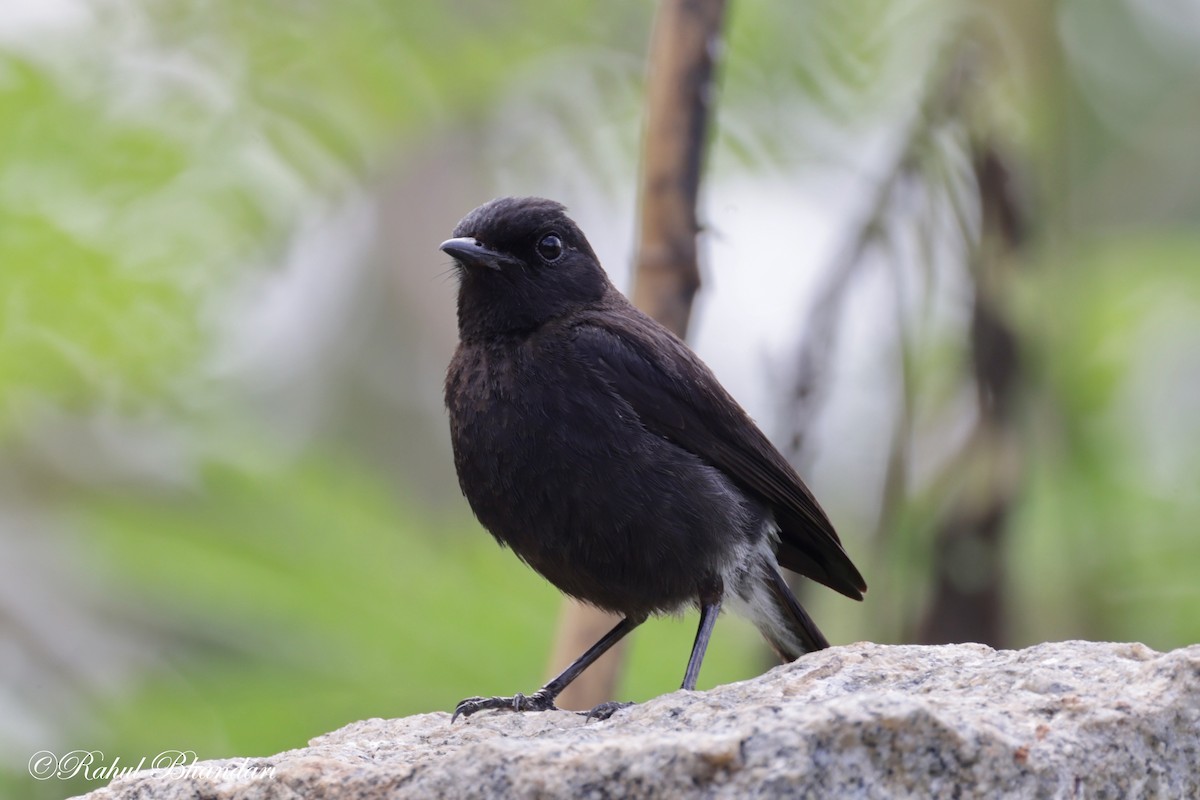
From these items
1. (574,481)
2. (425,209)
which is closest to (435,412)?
(425,209)

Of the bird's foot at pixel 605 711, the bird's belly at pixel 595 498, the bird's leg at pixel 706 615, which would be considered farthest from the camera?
the bird's leg at pixel 706 615

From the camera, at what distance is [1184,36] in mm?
→ 7773

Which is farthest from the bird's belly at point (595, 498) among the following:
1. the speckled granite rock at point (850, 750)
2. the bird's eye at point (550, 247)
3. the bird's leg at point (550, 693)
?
the speckled granite rock at point (850, 750)

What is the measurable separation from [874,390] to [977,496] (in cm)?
105

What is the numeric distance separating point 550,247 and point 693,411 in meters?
0.75

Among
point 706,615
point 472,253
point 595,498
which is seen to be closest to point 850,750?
point 595,498

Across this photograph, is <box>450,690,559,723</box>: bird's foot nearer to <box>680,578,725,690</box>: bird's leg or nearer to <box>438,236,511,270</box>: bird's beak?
<box>680,578,725,690</box>: bird's leg

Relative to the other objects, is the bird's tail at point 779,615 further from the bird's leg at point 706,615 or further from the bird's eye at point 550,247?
the bird's eye at point 550,247

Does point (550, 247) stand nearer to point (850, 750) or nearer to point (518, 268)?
point (518, 268)

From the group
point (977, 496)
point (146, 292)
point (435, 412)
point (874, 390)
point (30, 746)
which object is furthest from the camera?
point (435, 412)

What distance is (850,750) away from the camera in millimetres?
2490

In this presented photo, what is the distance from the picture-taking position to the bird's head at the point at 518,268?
14.5 ft

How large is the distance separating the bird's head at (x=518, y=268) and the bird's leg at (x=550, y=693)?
103cm

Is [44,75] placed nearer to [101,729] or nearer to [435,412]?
[101,729]
